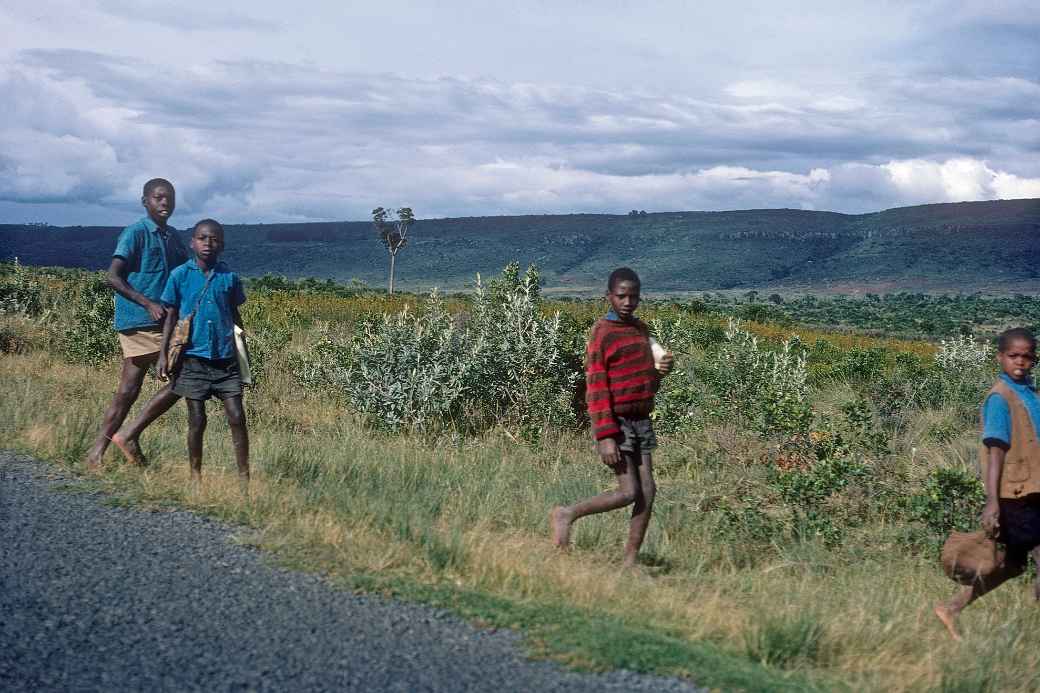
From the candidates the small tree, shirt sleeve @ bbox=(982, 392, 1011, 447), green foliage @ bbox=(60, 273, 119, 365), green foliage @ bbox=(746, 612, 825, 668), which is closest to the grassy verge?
green foliage @ bbox=(746, 612, 825, 668)

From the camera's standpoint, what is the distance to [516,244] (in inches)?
4099

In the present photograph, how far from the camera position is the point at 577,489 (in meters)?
7.88

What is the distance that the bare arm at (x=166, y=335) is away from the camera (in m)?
6.51

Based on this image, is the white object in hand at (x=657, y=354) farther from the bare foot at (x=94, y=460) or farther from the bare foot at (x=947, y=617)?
the bare foot at (x=94, y=460)

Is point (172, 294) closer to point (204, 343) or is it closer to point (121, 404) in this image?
point (204, 343)

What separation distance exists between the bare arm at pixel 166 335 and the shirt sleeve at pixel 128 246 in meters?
0.54

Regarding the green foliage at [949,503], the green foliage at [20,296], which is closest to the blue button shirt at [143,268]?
the green foliage at [949,503]

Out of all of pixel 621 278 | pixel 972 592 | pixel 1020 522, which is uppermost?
pixel 621 278

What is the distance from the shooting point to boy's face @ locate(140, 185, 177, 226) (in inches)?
279

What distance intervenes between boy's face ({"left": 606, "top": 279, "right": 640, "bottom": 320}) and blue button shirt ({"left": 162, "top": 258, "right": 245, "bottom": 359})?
7.51ft

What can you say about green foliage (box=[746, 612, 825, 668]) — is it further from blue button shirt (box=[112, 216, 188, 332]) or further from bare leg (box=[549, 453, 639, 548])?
blue button shirt (box=[112, 216, 188, 332])

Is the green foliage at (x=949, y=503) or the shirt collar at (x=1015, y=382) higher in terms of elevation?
the shirt collar at (x=1015, y=382)

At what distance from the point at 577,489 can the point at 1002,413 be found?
11.5 feet

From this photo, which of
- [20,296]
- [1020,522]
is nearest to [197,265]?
[1020,522]
